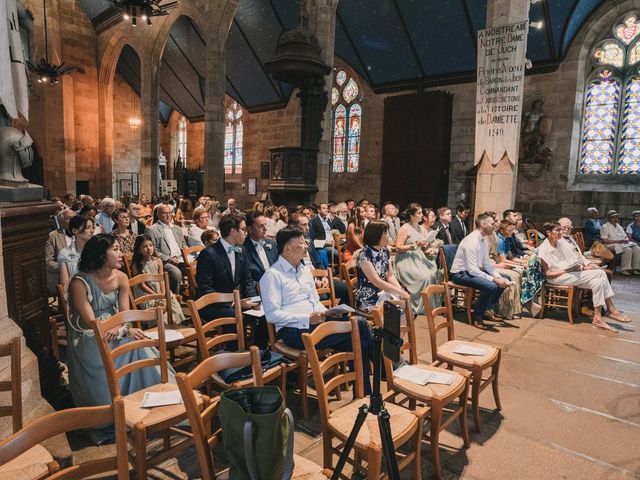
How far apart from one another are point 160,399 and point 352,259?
3.45 m

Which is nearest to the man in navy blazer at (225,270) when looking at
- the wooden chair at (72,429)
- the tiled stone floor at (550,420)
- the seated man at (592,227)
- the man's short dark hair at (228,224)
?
the man's short dark hair at (228,224)

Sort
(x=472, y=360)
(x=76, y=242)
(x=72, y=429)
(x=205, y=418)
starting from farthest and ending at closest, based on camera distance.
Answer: (x=76, y=242) → (x=472, y=360) → (x=205, y=418) → (x=72, y=429)

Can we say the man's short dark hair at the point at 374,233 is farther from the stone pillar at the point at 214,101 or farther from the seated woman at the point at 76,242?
the stone pillar at the point at 214,101

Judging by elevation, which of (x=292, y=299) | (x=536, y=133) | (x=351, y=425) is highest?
(x=536, y=133)

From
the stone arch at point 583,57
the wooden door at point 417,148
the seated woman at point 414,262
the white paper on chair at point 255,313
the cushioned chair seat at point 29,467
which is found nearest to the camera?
the cushioned chair seat at point 29,467

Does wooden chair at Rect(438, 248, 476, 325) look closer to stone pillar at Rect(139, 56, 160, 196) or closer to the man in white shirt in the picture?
the man in white shirt

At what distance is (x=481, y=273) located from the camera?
5.25m

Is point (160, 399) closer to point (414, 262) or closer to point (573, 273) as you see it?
point (414, 262)

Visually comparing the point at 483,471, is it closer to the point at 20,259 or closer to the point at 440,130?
the point at 20,259

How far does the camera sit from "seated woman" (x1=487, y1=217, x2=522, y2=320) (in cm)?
545

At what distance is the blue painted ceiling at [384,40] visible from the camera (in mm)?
9945

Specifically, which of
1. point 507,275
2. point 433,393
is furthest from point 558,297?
point 433,393

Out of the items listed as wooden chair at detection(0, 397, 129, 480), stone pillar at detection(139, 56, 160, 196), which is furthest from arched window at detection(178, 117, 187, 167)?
wooden chair at detection(0, 397, 129, 480)

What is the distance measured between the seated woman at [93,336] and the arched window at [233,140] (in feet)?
52.1
